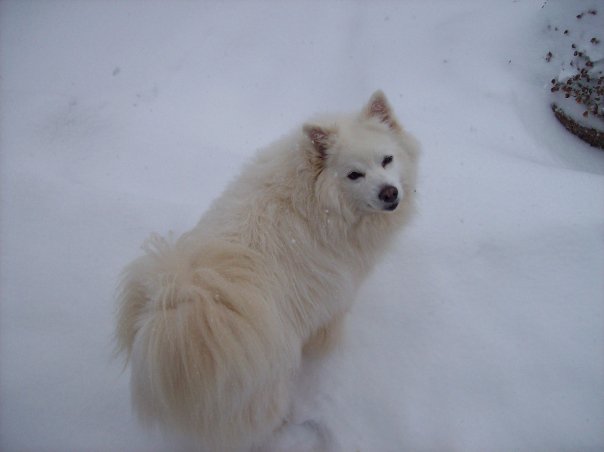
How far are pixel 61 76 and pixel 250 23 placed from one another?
9.40ft

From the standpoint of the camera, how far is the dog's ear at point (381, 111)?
2.05m

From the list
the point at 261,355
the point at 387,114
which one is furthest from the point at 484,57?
the point at 261,355

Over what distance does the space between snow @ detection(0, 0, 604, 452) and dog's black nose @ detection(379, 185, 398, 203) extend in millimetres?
731

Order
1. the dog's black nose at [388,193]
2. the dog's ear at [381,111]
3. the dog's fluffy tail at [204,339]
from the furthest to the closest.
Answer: the dog's ear at [381,111]
the dog's black nose at [388,193]
the dog's fluffy tail at [204,339]

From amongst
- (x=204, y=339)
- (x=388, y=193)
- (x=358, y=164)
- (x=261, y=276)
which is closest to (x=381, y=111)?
(x=358, y=164)

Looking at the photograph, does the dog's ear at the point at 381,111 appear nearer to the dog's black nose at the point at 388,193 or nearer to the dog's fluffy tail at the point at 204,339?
the dog's black nose at the point at 388,193

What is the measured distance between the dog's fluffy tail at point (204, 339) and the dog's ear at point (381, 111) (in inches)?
46.1

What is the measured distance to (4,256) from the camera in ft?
9.46

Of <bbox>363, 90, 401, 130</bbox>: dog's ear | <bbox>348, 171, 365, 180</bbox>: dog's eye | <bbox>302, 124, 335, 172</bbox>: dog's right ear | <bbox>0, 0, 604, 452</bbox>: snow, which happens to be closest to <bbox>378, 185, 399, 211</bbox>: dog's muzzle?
<bbox>348, 171, 365, 180</bbox>: dog's eye

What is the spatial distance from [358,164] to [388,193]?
242 millimetres

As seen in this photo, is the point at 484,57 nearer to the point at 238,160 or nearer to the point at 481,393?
the point at 238,160

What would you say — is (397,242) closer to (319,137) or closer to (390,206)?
(390,206)

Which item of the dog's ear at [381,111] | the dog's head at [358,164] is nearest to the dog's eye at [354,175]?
the dog's head at [358,164]

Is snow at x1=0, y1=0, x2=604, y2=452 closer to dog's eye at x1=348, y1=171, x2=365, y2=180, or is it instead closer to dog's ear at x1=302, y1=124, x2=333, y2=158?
dog's eye at x1=348, y1=171, x2=365, y2=180
